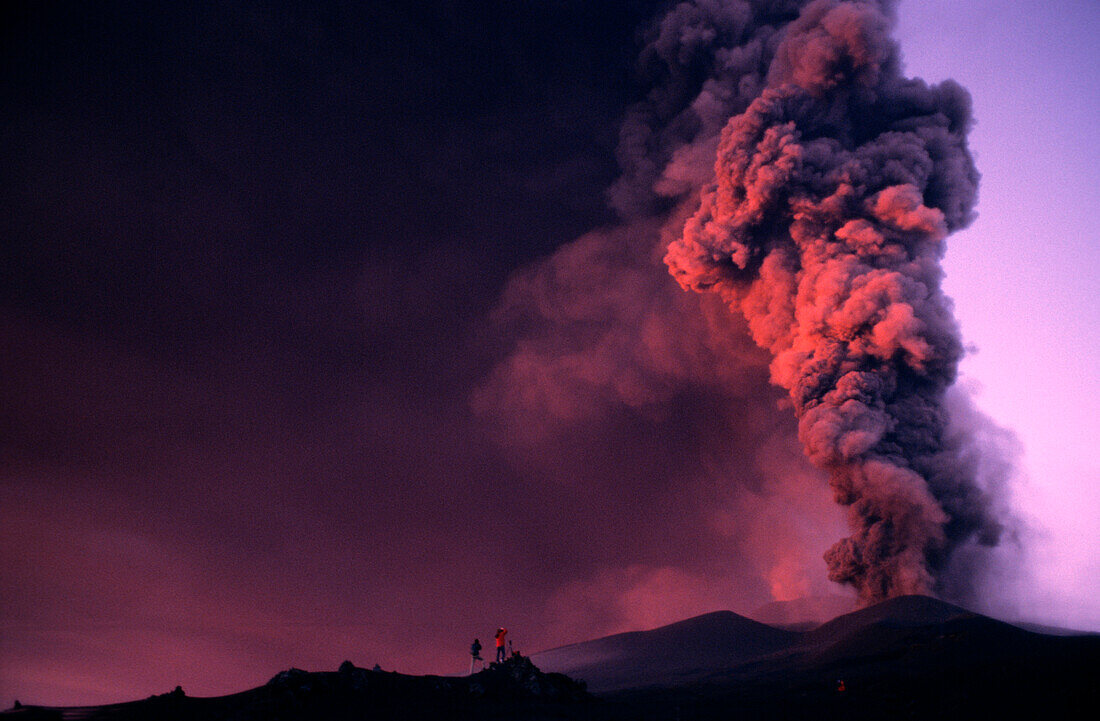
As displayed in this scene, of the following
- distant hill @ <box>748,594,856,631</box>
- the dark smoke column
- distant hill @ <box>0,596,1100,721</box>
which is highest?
the dark smoke column

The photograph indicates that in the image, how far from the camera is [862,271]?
41750 millimetres

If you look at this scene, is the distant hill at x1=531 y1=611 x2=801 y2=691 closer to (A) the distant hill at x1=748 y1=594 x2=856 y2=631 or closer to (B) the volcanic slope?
(B) the volcanic slope

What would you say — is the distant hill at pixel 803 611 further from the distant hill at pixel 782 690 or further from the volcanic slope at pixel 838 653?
the distant hill at pixel 782 690

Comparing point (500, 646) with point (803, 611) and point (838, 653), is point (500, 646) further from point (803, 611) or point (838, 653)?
point (803, 611)

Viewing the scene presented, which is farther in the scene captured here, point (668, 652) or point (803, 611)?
Answer: point (803, 611)

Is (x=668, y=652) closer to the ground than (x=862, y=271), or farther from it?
closer to the ground

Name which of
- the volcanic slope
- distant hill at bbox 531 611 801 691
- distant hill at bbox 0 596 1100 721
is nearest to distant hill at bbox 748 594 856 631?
distant hill at bbox 531 611 801 691

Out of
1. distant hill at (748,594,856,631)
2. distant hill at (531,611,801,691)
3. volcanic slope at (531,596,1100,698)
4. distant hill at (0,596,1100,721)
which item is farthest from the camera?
distant hill at (748,594,856,631)

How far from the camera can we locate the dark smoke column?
3909 centimetres

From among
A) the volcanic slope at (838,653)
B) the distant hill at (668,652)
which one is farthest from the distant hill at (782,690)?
the distant hill at (668,652)

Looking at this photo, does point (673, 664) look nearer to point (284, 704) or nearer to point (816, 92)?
point (284, 704)

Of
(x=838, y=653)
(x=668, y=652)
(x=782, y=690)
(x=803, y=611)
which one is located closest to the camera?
(x=782, y=690)

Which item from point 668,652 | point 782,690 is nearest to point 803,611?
point 668,652

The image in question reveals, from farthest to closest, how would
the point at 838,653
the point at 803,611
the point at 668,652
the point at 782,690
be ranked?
the point at 803,611 < the point at 668,652 < the point at 838,653 < the point at 782,690
